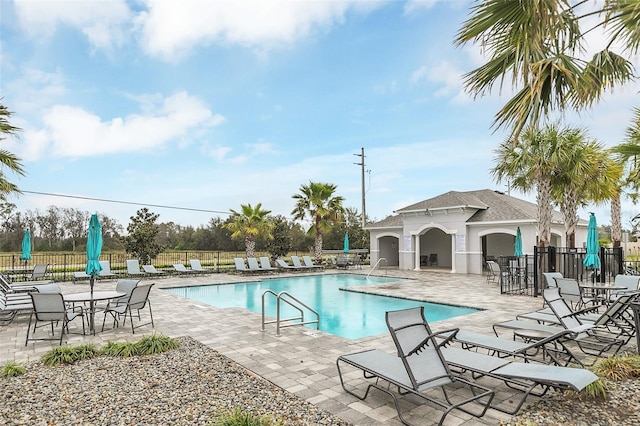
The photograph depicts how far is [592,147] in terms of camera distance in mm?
12352

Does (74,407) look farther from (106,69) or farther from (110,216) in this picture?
(110,216)

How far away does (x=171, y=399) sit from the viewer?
150 inches

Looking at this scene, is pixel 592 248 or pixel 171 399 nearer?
pixel 171 399

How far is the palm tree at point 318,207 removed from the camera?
22.9 meters

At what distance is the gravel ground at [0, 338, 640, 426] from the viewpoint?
10.9 ft

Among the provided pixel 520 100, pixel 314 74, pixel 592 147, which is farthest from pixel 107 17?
pixel 592 147

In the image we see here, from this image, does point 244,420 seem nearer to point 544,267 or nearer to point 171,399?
point 171,399

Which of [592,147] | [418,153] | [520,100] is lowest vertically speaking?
[520,100]

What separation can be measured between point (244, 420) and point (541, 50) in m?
4.77

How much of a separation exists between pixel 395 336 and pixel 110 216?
3832 cm

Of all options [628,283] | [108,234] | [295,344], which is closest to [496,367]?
[295,344]

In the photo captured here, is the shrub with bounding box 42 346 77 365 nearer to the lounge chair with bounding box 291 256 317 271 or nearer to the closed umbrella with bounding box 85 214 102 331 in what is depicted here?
the closed umbrella with bounding box 85 214 102 331

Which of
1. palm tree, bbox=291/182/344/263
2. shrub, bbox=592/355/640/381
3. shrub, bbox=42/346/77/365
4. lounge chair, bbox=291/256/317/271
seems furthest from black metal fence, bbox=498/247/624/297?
palm tree, bbox=291/182/344/263

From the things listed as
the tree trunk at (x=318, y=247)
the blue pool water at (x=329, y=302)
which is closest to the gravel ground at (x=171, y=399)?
the blue pool water at (x=329, y=302)
